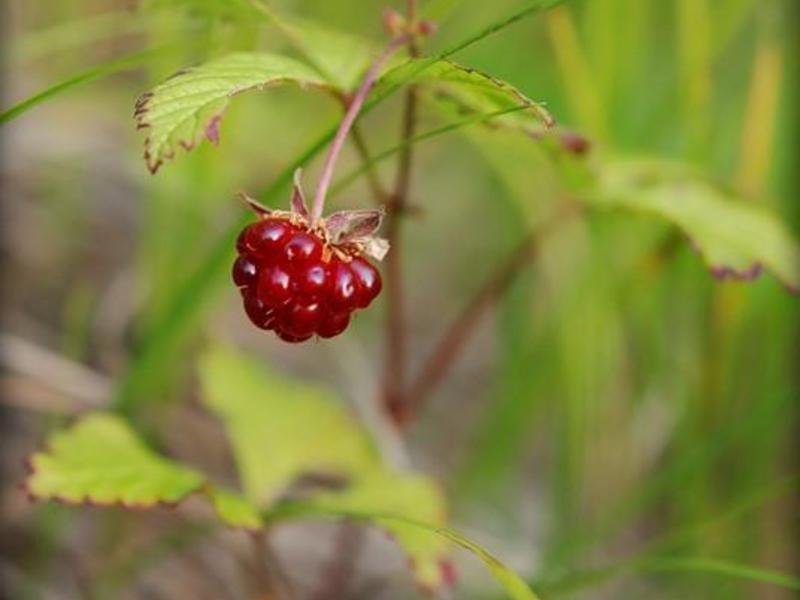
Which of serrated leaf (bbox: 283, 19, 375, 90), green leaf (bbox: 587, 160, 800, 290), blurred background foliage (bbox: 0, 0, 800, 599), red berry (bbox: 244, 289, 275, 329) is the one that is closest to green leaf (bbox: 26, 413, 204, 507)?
blurred background foliage (bbox: 0, 0, 800, 599)

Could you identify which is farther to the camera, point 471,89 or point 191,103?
point 471,89

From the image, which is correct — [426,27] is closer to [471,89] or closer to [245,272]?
[471,89]

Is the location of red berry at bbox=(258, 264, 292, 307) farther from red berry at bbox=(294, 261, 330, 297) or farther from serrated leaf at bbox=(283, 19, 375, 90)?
serrated leaf at bbox=(283, 19, 375, 90)

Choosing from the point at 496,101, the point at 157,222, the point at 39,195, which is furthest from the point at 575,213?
the point at 39,195

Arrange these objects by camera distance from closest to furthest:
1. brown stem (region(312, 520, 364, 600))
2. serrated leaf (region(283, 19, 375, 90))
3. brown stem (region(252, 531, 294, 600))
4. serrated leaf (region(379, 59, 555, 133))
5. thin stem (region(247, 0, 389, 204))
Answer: serrated leaf (region(379, 59, 555, 133))
thin stem (region(247, 0, 389, 204))
serrated leaf (region(283, 19, 375, 90))
brown stem (region(252, 531, 294, 600))
brown stem (region(312, 520, 364, 600))

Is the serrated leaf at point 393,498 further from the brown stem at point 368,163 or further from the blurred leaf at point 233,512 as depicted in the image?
the brown stem at point 368,163

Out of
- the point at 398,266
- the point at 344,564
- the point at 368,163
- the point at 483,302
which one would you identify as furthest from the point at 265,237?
the point at 344,564

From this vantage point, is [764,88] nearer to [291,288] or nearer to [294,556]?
[294,556]
